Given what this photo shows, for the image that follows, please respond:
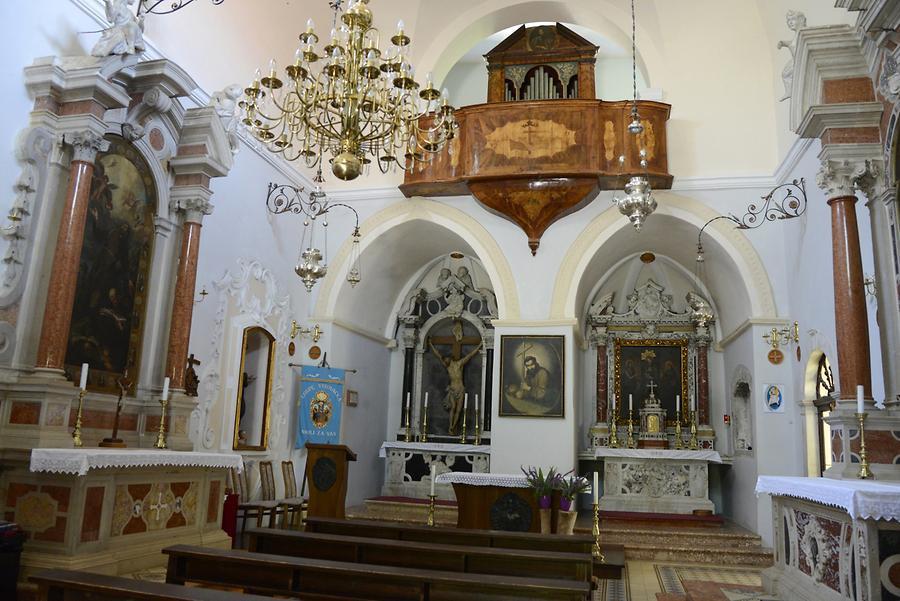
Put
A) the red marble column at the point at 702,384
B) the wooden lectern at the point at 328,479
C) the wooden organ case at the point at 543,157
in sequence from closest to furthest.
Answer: the wooden lectern at the point at 328,479 → the wooden organ case at the point at 543,157 → the red marble column at the point at 702,384

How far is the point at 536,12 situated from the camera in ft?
37.5

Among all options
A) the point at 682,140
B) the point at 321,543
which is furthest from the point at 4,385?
the point at 682,140

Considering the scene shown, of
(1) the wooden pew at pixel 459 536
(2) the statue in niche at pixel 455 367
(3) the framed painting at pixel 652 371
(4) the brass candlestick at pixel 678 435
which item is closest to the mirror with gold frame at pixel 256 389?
(2) the statue in niche at pixel 455 367

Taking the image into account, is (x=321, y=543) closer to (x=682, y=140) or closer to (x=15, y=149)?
(x=15, y=149)

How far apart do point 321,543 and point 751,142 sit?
27.9 ft

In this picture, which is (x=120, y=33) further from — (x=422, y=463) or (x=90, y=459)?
(x=422, y=463)

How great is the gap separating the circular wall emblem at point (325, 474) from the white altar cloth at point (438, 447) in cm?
451

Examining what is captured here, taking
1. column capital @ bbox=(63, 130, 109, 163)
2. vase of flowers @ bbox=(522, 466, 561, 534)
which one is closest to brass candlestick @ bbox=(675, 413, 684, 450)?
vase of flowers @ bbox=(522, 466, 561, 534)

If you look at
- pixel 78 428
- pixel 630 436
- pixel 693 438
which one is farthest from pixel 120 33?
pixel 693 438

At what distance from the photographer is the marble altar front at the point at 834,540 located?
4277mm

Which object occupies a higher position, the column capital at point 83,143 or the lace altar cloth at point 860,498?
the column capital at point 83,143

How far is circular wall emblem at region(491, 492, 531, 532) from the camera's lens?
750 centimetres

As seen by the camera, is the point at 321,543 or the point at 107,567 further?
the point at 107,567

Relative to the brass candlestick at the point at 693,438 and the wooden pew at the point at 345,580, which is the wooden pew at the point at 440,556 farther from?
the brass candlestick at the point at 693,438
